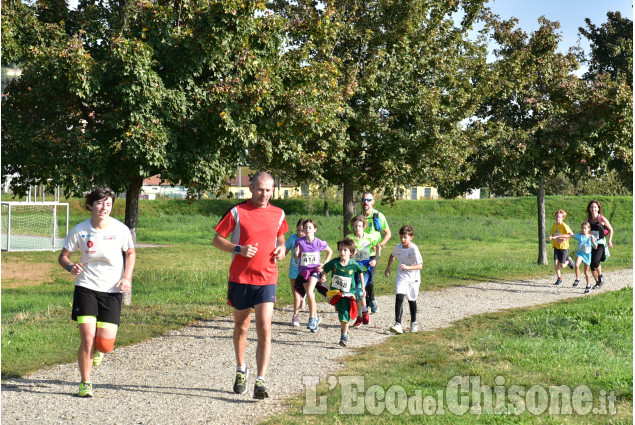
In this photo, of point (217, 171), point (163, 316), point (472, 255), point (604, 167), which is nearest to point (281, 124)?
point (217, 171)

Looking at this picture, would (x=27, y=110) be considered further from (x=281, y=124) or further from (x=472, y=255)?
(x=472, y=255)

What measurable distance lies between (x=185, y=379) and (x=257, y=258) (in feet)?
5.37

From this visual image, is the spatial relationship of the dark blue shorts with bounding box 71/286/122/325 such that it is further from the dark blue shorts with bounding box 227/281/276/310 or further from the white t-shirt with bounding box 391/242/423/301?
the white t-shirt with bounding box 391/242/423/301

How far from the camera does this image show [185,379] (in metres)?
6.96

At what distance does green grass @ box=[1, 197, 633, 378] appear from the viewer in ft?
31.9

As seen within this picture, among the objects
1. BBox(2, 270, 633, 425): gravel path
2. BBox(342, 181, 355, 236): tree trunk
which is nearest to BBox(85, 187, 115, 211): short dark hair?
BBox(2, 270, 633, 425): gravel path

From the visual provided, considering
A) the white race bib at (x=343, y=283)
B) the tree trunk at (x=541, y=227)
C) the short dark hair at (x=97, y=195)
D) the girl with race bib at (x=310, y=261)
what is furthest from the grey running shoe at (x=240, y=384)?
the tree trunk at (x=541, y=227)

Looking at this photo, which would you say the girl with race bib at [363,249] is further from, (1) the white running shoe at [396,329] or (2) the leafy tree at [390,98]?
(2) the leafy tree at [390,98]

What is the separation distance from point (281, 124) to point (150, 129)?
94.6 inches

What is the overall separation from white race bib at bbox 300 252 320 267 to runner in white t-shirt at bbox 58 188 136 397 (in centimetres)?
375

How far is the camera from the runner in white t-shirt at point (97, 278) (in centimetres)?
634

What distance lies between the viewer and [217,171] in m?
12.2

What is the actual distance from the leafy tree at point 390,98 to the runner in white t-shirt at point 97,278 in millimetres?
9816

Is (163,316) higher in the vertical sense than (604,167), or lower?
lower
